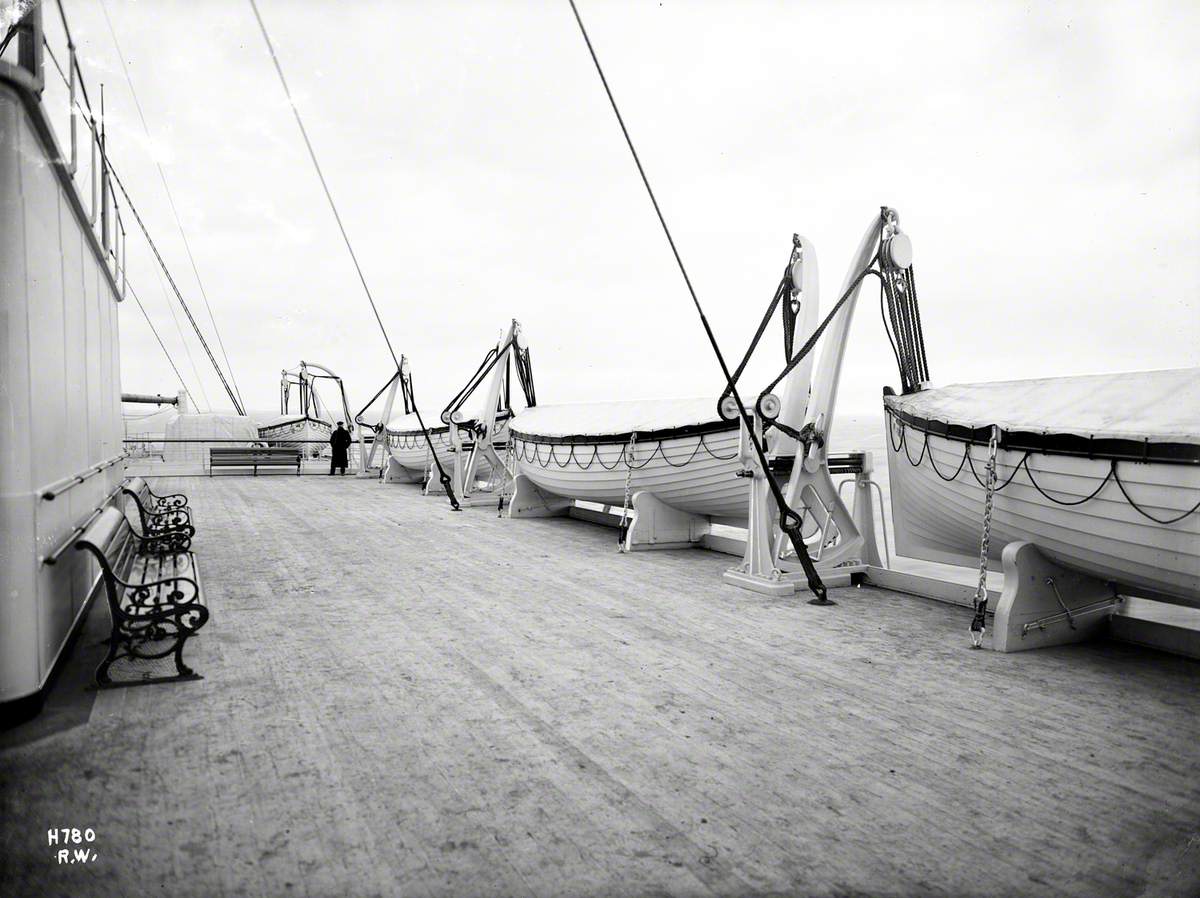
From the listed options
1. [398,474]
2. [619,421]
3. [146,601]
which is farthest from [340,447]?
[146,601]

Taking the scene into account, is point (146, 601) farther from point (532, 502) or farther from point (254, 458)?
point (254, 458)

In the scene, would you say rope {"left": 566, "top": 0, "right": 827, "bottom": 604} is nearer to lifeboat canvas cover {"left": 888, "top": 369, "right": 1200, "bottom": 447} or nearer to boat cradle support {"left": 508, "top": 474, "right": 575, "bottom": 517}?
lifeboat canvas cover {"left": 888, "top": 369, "right": 1200, "bottom": 447}

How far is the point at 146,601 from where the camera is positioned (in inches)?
154

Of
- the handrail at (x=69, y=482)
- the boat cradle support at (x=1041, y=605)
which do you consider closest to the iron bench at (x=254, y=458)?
the handrail at (x=69, y=482)

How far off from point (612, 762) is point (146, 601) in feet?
9.18

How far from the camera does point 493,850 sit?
6.34ft

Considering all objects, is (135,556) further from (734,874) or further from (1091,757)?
(1091,757)

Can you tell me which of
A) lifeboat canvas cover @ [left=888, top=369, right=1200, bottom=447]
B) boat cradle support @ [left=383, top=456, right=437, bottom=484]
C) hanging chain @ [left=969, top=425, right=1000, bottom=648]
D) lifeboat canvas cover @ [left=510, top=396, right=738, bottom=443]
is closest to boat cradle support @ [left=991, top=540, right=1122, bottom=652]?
hanging chain @ [left=969, top=425, right=1000, bottom=648]

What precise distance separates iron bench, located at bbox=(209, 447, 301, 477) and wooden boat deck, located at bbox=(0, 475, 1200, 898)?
12433 millimetres

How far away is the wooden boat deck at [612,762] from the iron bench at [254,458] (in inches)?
490

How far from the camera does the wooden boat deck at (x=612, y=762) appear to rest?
1869 mm

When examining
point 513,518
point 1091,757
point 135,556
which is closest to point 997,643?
point 1091,757

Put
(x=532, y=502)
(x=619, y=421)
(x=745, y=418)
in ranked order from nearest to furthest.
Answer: (x=745, y=418), (x=619, y=421), (x=532, y=502)

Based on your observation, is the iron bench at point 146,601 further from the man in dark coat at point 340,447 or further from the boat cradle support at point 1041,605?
the man in dark coat at point 340,447
